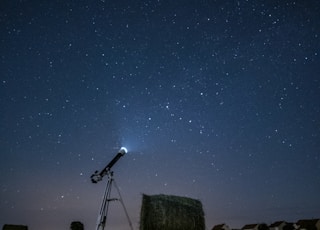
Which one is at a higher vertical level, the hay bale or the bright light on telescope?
the bright light on telescope

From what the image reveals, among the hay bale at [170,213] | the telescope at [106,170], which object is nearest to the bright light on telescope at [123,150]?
the telescope at [106,170]

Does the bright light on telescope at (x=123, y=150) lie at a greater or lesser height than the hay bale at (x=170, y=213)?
greater

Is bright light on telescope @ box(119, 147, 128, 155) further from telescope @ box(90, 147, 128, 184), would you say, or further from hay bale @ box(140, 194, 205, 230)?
hay bale @ box(140, 194, 205, 230)

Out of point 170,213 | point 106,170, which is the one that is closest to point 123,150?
point 106,170

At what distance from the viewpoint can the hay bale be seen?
1249 centimetres

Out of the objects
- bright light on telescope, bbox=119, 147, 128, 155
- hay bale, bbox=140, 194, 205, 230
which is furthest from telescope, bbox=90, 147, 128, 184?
hay bale, bbox=140, 194, 205, 230

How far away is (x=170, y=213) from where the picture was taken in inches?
501

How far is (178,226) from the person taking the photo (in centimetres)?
1291

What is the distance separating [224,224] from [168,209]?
4621 centimetres

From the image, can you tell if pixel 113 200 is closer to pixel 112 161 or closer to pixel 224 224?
pixel 112 161

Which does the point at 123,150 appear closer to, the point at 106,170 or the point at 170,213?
the point at 106,170

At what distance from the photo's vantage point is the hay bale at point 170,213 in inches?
492

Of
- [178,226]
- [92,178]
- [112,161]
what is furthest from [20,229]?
[178,226]

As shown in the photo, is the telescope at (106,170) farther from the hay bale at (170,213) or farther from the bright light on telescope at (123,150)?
the hay bale at (170,213)
